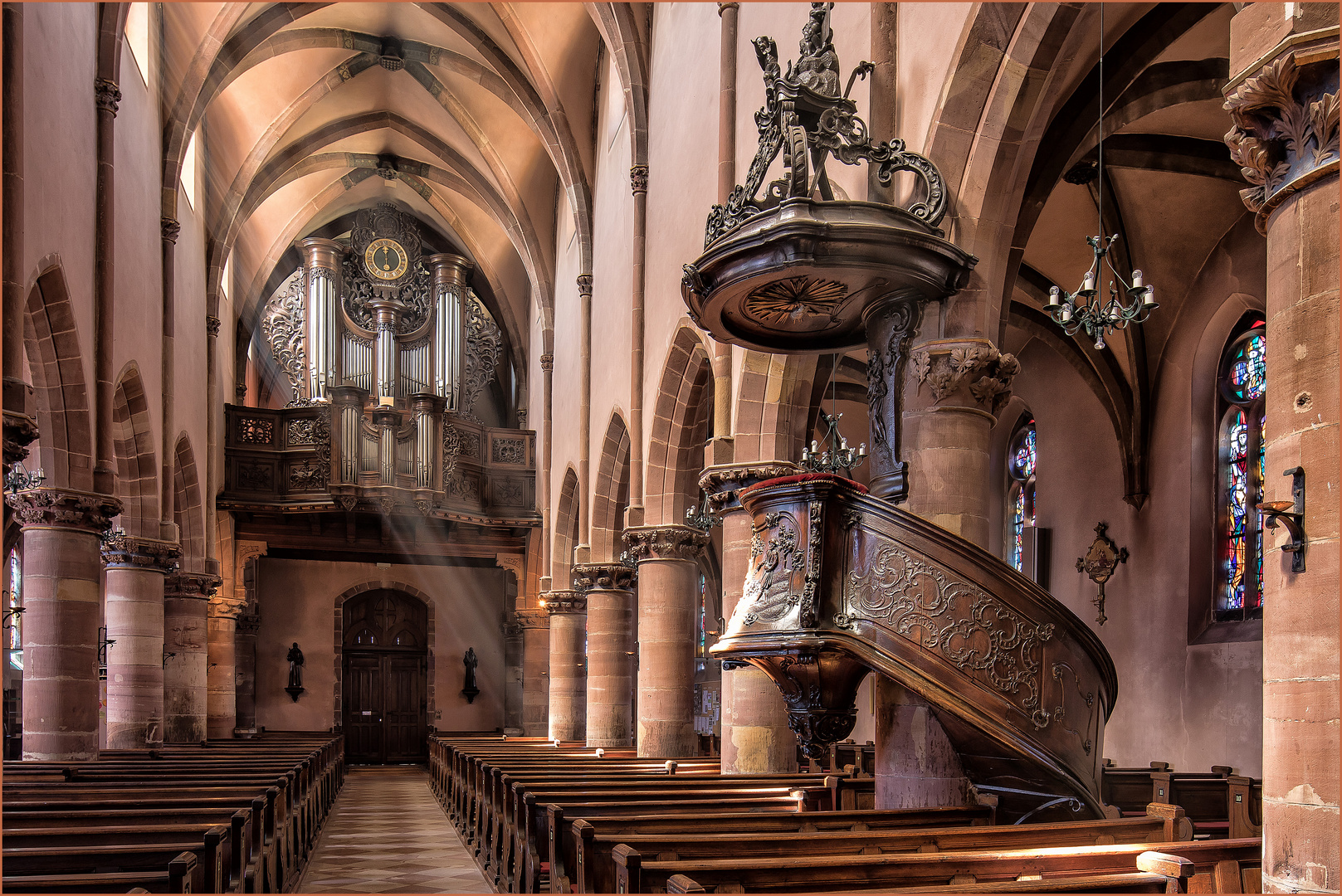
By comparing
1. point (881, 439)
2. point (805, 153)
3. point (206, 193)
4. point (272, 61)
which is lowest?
point (881, 439)

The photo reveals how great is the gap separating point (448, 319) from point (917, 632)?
22356mm

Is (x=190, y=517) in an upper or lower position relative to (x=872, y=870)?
upper

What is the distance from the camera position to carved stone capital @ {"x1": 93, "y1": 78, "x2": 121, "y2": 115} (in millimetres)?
14625

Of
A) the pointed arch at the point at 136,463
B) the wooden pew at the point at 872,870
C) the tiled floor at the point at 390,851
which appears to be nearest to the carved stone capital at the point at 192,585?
the pointed arch at the point at 136,463

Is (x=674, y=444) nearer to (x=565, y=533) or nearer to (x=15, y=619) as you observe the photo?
(x=565, y=533)

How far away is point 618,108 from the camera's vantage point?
19.9m

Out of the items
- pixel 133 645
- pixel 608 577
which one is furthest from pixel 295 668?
pixel 608 577

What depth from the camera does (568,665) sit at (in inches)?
898

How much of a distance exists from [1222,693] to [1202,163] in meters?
6.55

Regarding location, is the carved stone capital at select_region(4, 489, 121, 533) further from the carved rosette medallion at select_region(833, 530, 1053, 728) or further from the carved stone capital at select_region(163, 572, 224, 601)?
the carved rosette medallion at select_region(833, 530, 1053, 728)

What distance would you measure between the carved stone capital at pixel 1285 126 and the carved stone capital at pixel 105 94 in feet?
45.7

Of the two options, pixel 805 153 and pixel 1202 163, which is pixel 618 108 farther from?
pixel 805 153

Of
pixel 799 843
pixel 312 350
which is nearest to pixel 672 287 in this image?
pixel 799 843

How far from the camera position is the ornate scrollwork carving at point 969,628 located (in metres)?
6.95
